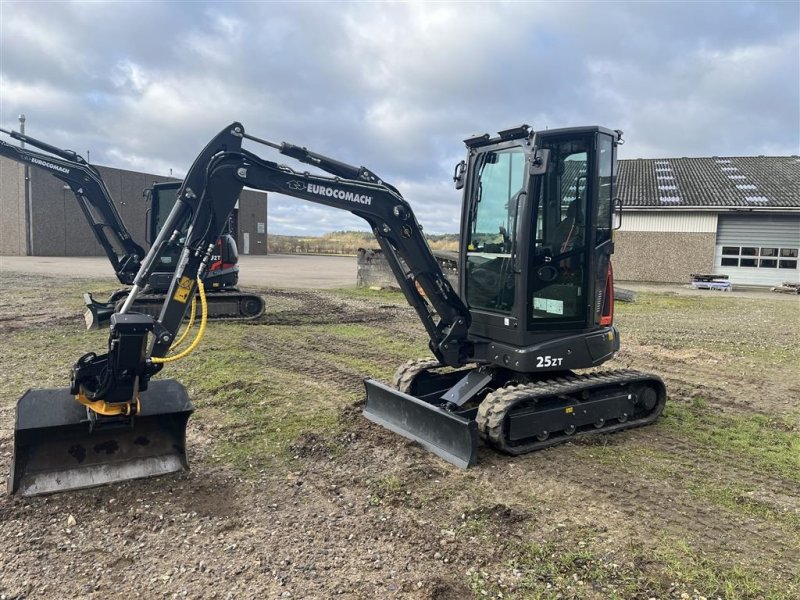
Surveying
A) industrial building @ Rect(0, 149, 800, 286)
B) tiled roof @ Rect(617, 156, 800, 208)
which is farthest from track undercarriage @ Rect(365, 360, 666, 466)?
tiled roof @ Rect(617, 156, 800, 208)

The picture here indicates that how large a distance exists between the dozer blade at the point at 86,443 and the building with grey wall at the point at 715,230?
22998mm

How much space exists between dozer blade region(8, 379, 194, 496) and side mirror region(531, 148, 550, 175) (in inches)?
131

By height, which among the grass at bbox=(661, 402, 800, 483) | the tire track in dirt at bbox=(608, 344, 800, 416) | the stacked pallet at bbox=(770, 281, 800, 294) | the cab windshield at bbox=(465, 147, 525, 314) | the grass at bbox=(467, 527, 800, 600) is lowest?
the grass at bbox=(467, 527, 800, 600)

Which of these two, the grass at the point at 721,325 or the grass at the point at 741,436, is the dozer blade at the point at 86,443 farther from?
the grass at the point at 721,325

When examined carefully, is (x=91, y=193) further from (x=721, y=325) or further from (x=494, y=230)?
(x=721, y=325)

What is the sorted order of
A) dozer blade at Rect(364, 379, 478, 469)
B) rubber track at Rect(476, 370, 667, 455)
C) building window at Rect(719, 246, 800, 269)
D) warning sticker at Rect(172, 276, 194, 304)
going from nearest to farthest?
1. warning sticker at Rect(172, 276, 194, 304)
2. dozer blade at Rect(364, 379, 478, 469)
3. rubber track at Rect(476, 370, 667, 455)
4. building window at Rect(719, 246, 800, 269)

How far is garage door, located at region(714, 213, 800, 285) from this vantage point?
78.8 ft

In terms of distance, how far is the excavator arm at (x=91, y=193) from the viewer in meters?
10.7

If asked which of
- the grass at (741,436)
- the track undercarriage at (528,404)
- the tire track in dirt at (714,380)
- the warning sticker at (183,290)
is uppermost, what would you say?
the warning sticker at (183,290)

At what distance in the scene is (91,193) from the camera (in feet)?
37.5

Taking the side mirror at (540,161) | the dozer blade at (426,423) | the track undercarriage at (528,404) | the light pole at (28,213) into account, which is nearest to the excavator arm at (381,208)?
the track undercarriage at (528,404)

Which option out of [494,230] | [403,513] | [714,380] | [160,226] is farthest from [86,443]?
[160,226]

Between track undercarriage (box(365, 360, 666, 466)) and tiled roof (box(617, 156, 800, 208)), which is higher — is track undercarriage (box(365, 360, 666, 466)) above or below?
below

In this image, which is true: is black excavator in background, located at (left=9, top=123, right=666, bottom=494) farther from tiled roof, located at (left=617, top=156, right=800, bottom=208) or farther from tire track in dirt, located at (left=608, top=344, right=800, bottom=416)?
tiled roof, located at (left=617, top=156, right=800, bottom=208)
